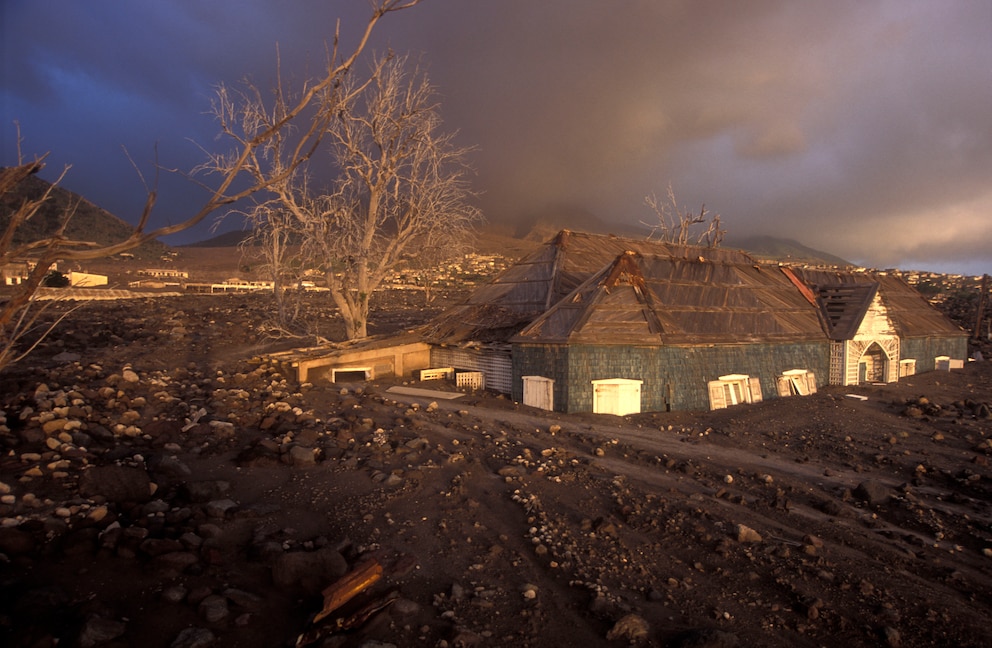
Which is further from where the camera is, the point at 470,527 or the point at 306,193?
the point at 306,193

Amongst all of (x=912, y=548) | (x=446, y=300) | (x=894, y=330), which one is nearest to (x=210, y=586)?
(x=912, y=548)

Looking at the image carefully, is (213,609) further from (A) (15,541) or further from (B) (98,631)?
(A) (15,541)

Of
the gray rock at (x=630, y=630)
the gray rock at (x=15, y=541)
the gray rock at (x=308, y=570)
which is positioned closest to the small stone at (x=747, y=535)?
the gray rock at (x=630, y=630)

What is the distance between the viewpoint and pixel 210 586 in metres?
5.46

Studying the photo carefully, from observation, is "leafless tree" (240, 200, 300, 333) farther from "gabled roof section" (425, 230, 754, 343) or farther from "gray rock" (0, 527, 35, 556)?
"gray rock" (0, 527, 35, 556)

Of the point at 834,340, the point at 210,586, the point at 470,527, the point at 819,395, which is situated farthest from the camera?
the point at 834,340

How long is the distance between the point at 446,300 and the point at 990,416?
38.8 m

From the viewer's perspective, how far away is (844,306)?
23750 millimetres

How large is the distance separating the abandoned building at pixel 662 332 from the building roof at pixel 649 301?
49mm

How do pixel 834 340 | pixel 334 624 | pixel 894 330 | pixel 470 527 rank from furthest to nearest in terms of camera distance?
pixel 894 330 → pixel 834 340 → pixel 470 527 → pixel 334 624

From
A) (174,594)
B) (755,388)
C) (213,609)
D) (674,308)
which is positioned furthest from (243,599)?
(755,388)

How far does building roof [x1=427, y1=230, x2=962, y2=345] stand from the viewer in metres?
17.3

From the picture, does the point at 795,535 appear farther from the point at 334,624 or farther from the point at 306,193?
the point at 306,193

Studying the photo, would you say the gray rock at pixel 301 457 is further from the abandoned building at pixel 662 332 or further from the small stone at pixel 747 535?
the abandoned building at pixel 662 332
